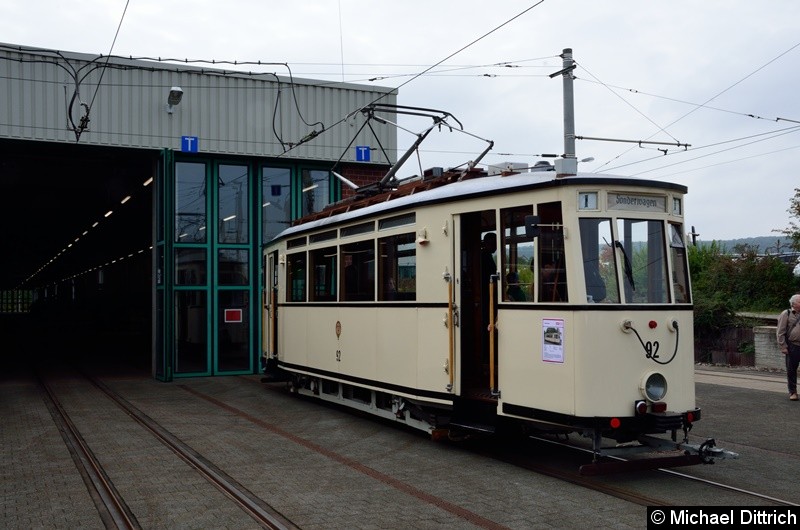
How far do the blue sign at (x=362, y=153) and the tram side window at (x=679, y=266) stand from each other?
11.2m

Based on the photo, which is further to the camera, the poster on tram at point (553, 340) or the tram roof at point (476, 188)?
the tram roof at point (476, 188)

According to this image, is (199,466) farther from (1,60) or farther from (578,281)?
(1,60)

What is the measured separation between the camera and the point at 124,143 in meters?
16.4

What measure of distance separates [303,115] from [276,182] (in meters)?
1.60

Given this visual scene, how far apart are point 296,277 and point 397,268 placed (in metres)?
3.74

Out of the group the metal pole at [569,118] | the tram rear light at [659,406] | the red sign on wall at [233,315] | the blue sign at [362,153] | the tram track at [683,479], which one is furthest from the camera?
the blue sign at [362,153]

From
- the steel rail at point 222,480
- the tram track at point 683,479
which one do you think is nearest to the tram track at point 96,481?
the steel rail at point 222,480

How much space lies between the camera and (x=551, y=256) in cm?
754

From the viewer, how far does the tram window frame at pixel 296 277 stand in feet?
41.4

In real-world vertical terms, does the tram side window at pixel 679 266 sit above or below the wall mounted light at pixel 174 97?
below

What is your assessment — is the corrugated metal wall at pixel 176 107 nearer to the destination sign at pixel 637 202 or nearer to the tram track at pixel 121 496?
the tram track at pixel 121 496

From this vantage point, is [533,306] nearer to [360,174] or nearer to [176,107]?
[176,107]

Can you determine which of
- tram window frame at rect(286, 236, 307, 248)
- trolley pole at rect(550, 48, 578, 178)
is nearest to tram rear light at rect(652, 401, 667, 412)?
tram window frame at rect(286, 236, 307, 248)

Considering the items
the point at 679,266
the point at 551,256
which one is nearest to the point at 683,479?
the point at 679,266
